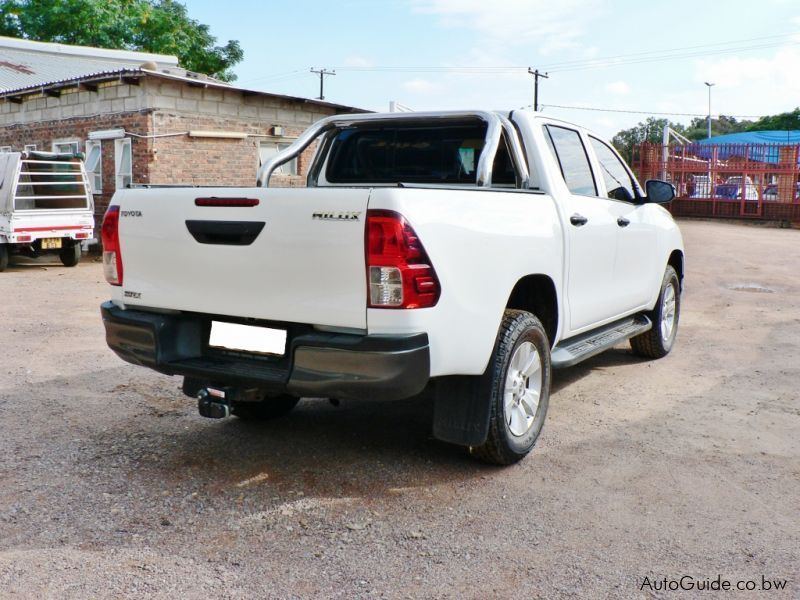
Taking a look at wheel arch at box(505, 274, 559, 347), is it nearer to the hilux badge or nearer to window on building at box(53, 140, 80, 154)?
the hilux badge

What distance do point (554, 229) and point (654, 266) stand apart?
2231mm

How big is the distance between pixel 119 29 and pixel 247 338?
133ft

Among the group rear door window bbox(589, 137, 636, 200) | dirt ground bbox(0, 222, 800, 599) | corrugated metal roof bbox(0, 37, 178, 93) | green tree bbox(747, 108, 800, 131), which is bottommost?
dirt ground bbox(0, 222, 800, 599)

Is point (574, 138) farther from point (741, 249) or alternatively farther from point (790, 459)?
point (741, 249)

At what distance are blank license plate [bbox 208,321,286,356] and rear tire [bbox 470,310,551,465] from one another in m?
0.99

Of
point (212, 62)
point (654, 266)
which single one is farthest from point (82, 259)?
point (212, 62)

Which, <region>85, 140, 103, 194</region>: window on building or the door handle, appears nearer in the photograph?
the door handle

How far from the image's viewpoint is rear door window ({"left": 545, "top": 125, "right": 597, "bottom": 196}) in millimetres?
5203

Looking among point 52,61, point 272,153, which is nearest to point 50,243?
point 272,153

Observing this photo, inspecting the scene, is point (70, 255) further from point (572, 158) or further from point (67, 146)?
point (572, 158)

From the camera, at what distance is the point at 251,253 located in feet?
12.4

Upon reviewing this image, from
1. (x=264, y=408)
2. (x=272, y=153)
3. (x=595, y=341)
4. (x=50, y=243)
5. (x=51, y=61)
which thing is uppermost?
(x=51, y=61)

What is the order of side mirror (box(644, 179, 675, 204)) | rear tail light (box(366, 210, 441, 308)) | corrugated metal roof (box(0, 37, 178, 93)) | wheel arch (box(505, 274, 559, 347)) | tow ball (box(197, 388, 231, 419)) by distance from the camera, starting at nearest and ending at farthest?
rear tail light (box(366, 210, 441, 308)) → tow ball (box(197, 388, 231, 419)) → wheel arch (box(505, 274, 559, 347)) → side mirror (box(644, 179, 675, 204)) → corrugated metal roof (box(0, 37, 178, 93))

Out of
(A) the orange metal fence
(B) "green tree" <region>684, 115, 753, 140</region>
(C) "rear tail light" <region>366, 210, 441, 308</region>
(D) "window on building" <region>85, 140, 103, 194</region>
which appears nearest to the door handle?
(C) "rear tail light" <region>366, 210, 441, 308</region>
